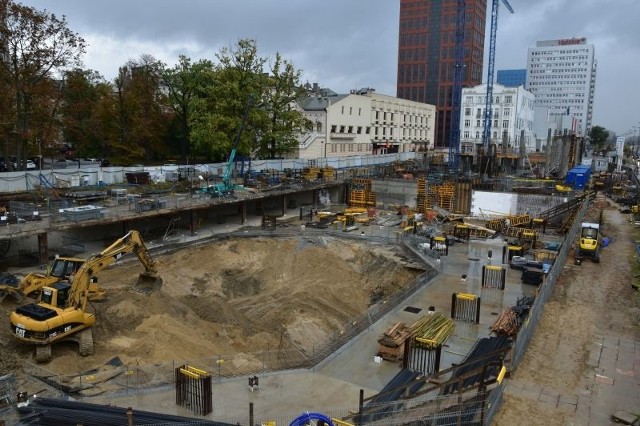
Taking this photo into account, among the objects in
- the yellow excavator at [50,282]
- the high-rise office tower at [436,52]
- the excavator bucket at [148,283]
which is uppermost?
the high-rise office tower at [436,52]

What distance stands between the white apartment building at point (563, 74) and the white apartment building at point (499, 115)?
9399 cm

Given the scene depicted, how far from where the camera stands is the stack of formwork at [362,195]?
156 feet

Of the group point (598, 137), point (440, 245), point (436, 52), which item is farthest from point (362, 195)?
point (598, 137)

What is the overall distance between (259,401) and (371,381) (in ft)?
11.0

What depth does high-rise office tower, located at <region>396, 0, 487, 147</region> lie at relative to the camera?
117438mm

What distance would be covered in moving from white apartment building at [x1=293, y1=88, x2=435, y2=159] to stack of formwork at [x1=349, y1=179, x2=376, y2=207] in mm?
13155

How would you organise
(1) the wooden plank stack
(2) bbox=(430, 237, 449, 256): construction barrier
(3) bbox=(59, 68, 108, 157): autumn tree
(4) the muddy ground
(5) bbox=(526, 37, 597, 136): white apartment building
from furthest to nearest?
(5) bbox=(526, 37, 597, 136): white apartment building, (3) bbox=(59, 68, 108, 157): autumn tree, (2) bbox=(430, 237, 449, 256): construction barrier, (1) the wooden plank stack, (4) the muddy ground

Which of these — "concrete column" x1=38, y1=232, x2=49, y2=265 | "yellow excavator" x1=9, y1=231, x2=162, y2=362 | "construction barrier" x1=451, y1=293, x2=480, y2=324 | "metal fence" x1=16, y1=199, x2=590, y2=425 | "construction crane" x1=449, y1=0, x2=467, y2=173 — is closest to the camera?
"metal fence" x1=16, y1=199, x2=590, y2=425

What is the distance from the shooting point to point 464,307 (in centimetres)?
1991

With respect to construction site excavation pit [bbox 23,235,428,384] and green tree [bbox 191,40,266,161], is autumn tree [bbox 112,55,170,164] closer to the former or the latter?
green tree [bbox 191,40,266,161]

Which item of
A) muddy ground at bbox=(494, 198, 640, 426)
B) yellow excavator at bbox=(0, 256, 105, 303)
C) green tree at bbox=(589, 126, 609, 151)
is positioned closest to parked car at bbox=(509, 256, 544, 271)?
muddy ground at bbox=(494, 198, 640, 426)

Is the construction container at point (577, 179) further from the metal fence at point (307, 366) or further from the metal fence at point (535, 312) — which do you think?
the metal fence at point (307, 366)

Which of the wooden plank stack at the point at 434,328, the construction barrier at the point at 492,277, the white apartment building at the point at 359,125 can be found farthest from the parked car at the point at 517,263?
the white apartment building at the point at 359,125

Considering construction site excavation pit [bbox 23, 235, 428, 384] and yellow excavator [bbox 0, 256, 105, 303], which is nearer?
construction site excavation pit [bbox 23, 235, 428, 384]
